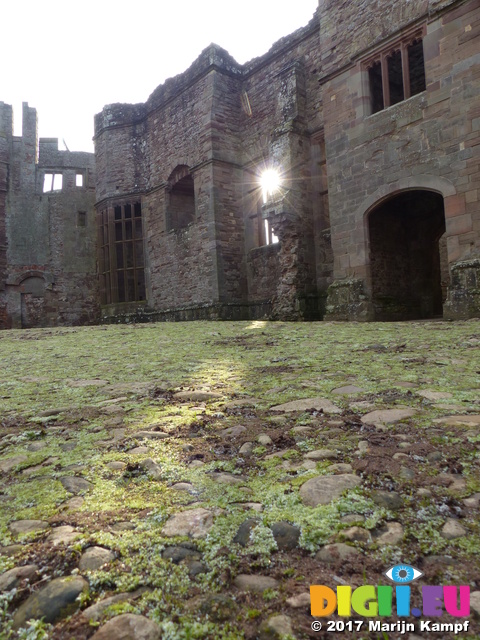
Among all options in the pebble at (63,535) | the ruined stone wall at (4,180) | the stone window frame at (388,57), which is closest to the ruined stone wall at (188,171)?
the stone window frame at (388,57)

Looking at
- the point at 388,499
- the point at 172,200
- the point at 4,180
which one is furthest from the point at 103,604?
the point at 4,180

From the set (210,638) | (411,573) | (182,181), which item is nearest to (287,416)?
(411,573)

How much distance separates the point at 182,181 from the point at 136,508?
52.2 feet

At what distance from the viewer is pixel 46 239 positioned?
21.6 meters

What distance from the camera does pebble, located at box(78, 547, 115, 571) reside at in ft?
3.72

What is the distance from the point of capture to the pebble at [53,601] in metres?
1.00

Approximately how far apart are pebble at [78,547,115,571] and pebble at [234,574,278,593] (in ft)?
1.21

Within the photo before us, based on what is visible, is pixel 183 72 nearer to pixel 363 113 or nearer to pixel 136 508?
pixel 363 113

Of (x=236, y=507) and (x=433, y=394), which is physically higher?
(x=433, y=394)

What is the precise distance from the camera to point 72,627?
0.96 metres

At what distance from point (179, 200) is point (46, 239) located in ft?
30.6

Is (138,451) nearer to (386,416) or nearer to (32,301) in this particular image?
(386,416)

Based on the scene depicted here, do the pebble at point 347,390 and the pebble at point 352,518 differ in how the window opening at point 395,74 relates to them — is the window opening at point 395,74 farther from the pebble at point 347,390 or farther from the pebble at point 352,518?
the pebble at point 352,518

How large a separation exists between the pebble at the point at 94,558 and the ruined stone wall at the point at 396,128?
8.46 m
